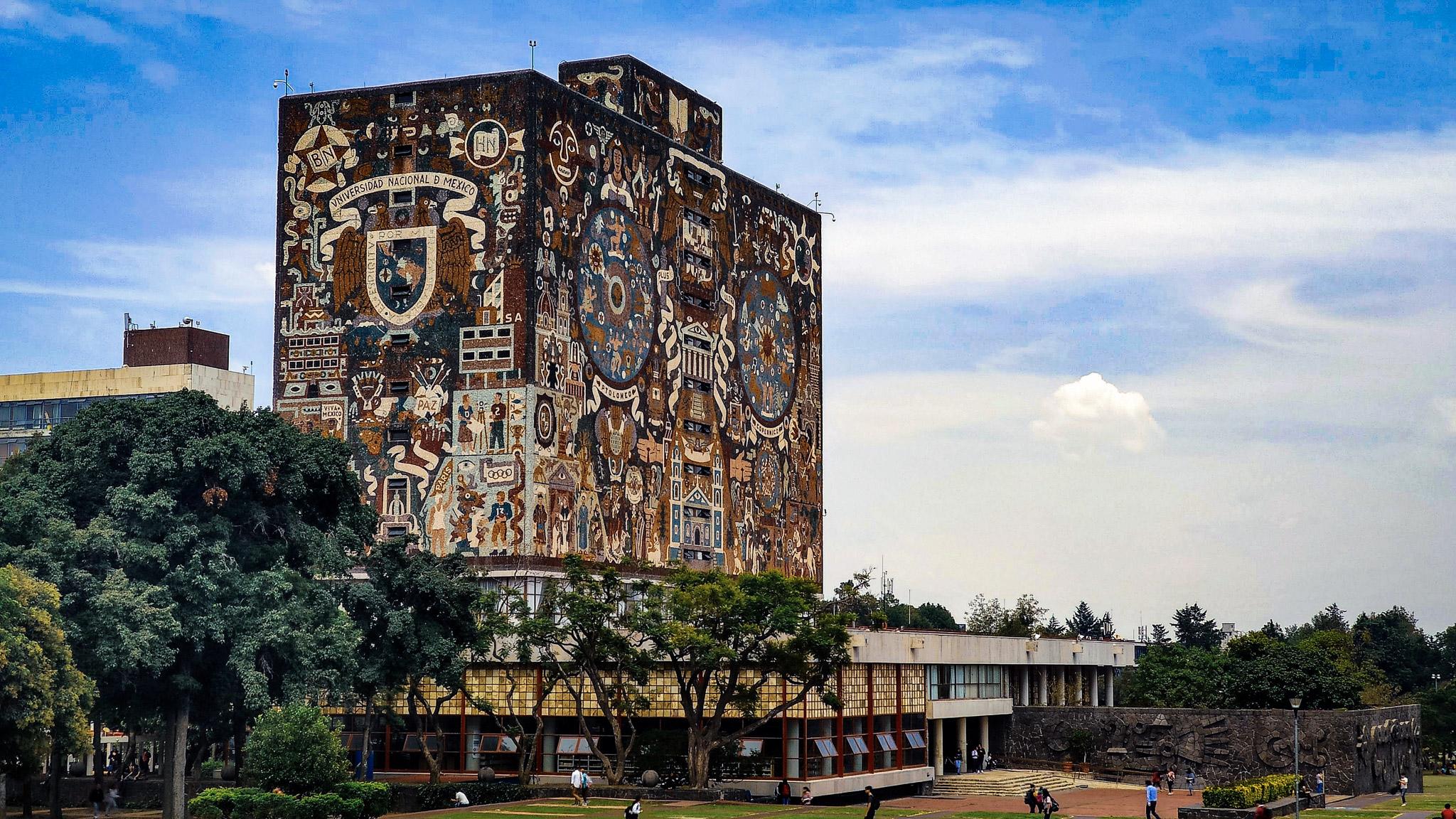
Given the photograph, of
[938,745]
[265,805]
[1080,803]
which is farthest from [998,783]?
[265,805]

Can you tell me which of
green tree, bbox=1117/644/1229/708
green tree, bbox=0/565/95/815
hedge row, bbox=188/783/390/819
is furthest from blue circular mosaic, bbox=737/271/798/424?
green tree, bbox=0/565/95/815

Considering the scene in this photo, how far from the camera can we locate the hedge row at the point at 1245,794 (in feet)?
190

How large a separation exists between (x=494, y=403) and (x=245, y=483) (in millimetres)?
17102

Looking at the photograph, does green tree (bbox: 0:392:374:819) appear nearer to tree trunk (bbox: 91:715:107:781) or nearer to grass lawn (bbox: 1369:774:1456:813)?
tree trunk (bbox: 91:715:107:781)

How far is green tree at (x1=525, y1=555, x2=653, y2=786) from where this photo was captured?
5997cm

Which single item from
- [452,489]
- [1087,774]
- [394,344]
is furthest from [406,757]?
[1087,774]

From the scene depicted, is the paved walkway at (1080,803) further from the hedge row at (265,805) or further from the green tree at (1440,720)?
the green tree at (1440,720)

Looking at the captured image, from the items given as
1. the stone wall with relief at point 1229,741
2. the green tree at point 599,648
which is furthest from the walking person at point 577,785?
the stone wall with relief at point 1229,741

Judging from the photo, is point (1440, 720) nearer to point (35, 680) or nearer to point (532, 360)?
point (532, 360)

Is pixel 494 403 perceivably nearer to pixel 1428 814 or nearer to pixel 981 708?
pixel 981 708

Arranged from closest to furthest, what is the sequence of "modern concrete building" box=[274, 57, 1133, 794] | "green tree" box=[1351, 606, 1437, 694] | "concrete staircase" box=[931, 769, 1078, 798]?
"modern concrete building" box=[274, 57, 1133, 794] → "concrete staircase" box=[931, 769, 1078, 798] → "green tree" box=[1351, 606, 1437, 694]

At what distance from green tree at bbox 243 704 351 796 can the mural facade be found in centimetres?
1978

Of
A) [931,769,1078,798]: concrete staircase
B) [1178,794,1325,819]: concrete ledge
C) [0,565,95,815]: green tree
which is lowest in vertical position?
[931,769,1078,798]: concrete staircase

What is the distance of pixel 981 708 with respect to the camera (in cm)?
8300
